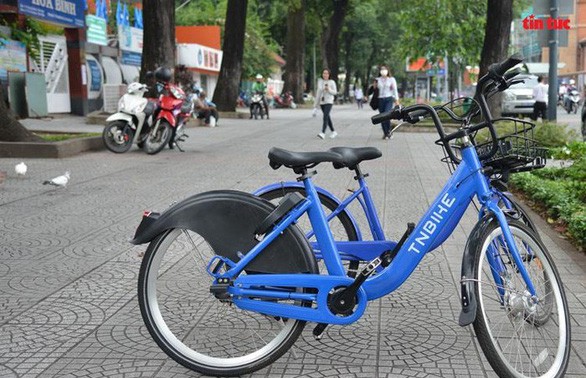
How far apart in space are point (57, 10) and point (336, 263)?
2062cm

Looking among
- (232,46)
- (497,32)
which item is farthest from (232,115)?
(497,32)

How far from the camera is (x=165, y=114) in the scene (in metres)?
13.2

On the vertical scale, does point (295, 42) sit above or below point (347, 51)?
below

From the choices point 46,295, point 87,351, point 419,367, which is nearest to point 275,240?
point 419,367

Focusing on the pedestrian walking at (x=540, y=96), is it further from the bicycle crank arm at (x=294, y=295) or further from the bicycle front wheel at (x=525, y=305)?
the bicycle crank arm at (x=294, y=295)

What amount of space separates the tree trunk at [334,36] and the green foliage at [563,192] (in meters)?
40.9

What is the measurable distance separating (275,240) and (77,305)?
1.79m

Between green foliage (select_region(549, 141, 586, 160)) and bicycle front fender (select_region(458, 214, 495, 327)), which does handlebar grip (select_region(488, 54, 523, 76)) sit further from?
green foliage (select_region(549, 141, 586, 160))

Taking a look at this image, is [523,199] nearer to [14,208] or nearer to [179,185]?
[179,185]

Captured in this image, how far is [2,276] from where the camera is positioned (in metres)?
5.12

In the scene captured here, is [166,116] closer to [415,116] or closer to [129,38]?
[415,116]

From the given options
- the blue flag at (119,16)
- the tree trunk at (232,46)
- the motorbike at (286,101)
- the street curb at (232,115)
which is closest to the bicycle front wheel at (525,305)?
the tree trunk at (232,46)

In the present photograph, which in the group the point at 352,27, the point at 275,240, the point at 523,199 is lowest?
the point at 523,199

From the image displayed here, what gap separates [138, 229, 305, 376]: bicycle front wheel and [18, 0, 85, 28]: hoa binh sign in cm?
1779
